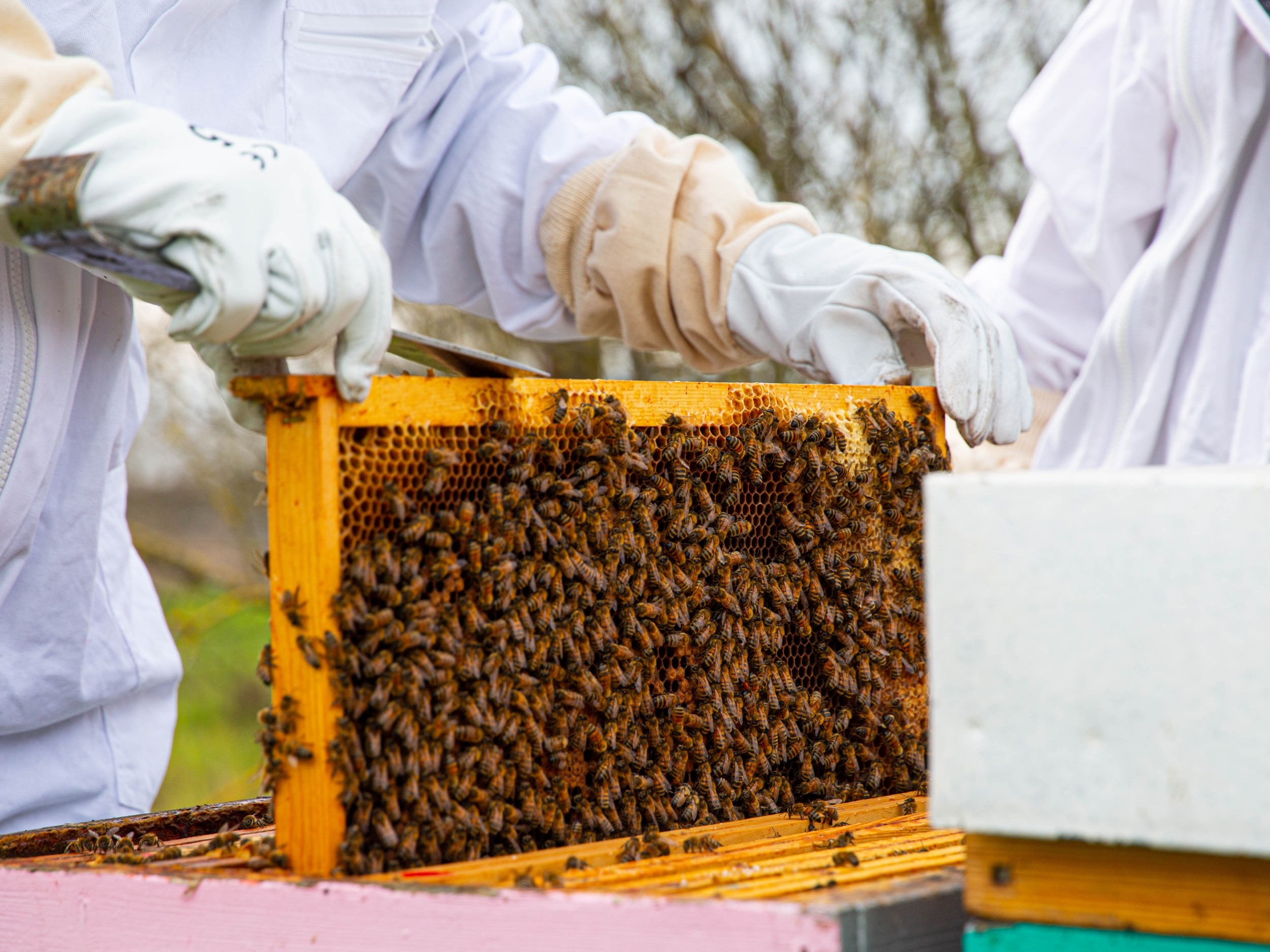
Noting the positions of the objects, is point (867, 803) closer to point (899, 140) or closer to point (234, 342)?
point (234, 342)

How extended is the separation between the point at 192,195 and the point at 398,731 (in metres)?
0.75

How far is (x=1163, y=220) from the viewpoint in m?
3.66

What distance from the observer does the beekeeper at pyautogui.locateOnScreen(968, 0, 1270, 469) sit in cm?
334

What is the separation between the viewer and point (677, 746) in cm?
203

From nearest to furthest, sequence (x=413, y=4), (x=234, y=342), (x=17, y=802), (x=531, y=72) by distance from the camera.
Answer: (x=234, y=342)
(x=17, y=802)
(x=413, y=4)
(x=531, y=72)

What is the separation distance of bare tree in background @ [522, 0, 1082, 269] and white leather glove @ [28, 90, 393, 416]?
604 cm

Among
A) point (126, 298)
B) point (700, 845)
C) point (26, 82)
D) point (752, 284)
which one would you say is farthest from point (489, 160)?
point (700, 845)

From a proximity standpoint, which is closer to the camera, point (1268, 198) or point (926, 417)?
point (926, 417)

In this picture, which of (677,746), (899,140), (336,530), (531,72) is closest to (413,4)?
(531,72)

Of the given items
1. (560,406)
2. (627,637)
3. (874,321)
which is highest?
(874,321)

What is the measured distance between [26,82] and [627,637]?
1.19 m

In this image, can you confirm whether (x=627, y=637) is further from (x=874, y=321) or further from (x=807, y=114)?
(x=807, y=114)

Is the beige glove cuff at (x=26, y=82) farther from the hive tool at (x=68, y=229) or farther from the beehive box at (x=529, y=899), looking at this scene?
the beehive box at (x=529, y=899)

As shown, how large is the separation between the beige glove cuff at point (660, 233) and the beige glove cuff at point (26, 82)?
127 centimetres
